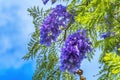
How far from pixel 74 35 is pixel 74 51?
0.34 meters

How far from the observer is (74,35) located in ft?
15.4

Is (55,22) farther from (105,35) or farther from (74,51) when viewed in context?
(74,51)

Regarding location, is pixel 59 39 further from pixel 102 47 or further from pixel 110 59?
pixel 110 59

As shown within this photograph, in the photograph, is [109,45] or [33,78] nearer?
[109,45]

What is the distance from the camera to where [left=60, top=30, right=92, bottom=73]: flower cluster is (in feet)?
14.3

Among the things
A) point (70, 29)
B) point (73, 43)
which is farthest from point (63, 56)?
point (70, 29)

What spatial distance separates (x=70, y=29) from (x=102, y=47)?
1.48ft

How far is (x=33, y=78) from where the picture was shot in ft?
20.3

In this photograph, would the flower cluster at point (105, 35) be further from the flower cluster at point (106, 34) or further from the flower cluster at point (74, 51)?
the flower cluster at point (74, 51)

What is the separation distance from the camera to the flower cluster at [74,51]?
436 centimetres

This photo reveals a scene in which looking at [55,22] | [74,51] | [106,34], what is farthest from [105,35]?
[74,51]

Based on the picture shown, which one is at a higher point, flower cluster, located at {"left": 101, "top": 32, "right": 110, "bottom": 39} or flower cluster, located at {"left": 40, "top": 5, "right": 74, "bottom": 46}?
flower cluster, located at {"left": 40, "top": 5, "right": 74, "bottom": 46}

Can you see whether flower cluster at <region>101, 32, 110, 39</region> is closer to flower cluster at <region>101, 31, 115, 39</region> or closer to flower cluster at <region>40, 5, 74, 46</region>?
flower cluster at <region>101, 31, 115, 39</region>

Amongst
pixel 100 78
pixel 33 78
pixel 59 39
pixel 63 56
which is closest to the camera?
pixel 63 56
